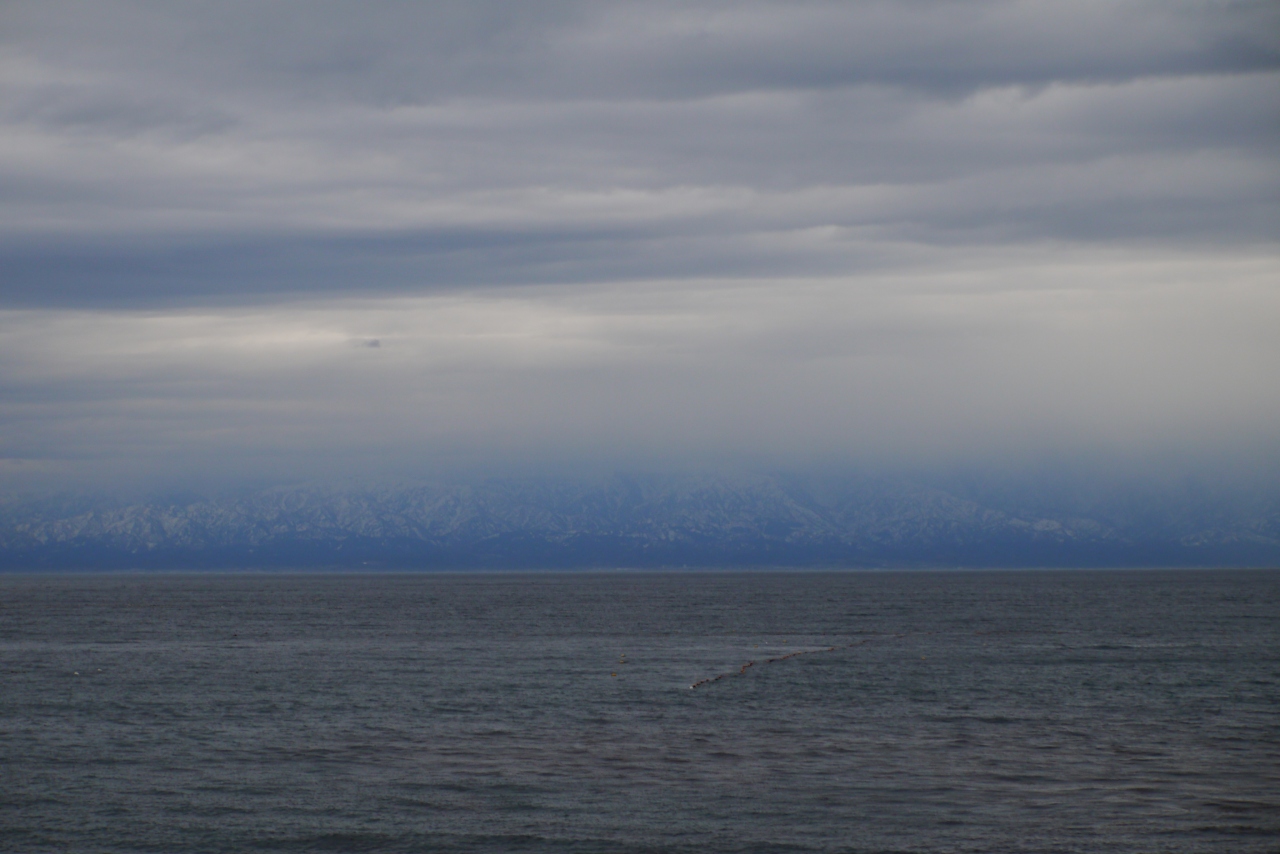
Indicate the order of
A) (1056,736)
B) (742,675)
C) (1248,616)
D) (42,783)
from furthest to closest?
(1248,616)
(742,675)
(1056,736)
(42,783)

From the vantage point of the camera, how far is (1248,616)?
160 metres

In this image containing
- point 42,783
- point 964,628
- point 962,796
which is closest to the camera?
point 962,796

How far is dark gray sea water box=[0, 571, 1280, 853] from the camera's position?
125 feet

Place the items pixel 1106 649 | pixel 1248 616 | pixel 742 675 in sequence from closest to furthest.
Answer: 1. pixel 742 675
2. pixel 1106 649
3. pixel 1248 616

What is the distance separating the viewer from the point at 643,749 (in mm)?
52250

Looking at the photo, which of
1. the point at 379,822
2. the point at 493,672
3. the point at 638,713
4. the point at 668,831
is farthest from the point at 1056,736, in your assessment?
the point at 493,672

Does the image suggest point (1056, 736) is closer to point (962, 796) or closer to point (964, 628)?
point (962, 796)

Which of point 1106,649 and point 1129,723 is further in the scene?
point 1106,649

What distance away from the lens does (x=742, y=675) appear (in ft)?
273

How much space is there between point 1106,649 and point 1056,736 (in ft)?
179

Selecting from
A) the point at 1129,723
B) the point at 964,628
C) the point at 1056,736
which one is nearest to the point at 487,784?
the point at 1056,736

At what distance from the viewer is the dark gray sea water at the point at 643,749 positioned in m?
38.1

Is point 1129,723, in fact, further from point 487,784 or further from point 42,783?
point 42,783

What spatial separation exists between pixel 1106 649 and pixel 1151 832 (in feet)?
239
